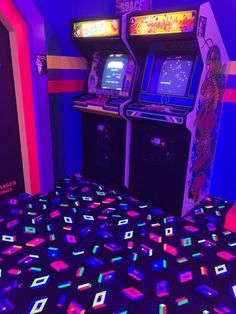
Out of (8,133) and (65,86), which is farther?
(65,86)

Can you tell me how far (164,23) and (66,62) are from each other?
1.40 metres

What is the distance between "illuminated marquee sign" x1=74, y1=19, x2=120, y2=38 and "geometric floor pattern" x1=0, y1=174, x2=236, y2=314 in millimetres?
1793

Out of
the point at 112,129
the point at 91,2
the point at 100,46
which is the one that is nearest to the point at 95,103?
the point at 112,129

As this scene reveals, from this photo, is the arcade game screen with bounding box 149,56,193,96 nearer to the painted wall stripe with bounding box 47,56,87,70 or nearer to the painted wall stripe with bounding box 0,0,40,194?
the painted wall stripe with bounding box 47,56,87,70

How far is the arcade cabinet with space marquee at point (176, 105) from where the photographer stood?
2449 mm

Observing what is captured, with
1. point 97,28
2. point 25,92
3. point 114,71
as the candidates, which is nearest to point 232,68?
point 114,71

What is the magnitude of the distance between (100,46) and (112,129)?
94 centimetres

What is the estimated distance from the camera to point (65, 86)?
3486mm

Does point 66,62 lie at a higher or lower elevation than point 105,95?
higher

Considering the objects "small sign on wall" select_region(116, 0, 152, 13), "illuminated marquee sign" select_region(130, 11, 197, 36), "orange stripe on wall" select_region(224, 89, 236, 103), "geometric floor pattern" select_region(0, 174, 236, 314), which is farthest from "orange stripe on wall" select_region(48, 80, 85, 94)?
"orange stripe on wall" select_region(224, 89, 236, 103)

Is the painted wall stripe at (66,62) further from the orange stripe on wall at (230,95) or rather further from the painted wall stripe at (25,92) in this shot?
the orange stripe on wall at (230,95)

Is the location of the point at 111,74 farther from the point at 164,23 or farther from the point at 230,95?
the point at 230,95

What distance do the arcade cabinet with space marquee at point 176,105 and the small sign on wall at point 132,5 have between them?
1.88ft

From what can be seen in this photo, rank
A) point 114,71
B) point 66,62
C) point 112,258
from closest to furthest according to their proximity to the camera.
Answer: point 112,258, point 114,71, point 66,62
